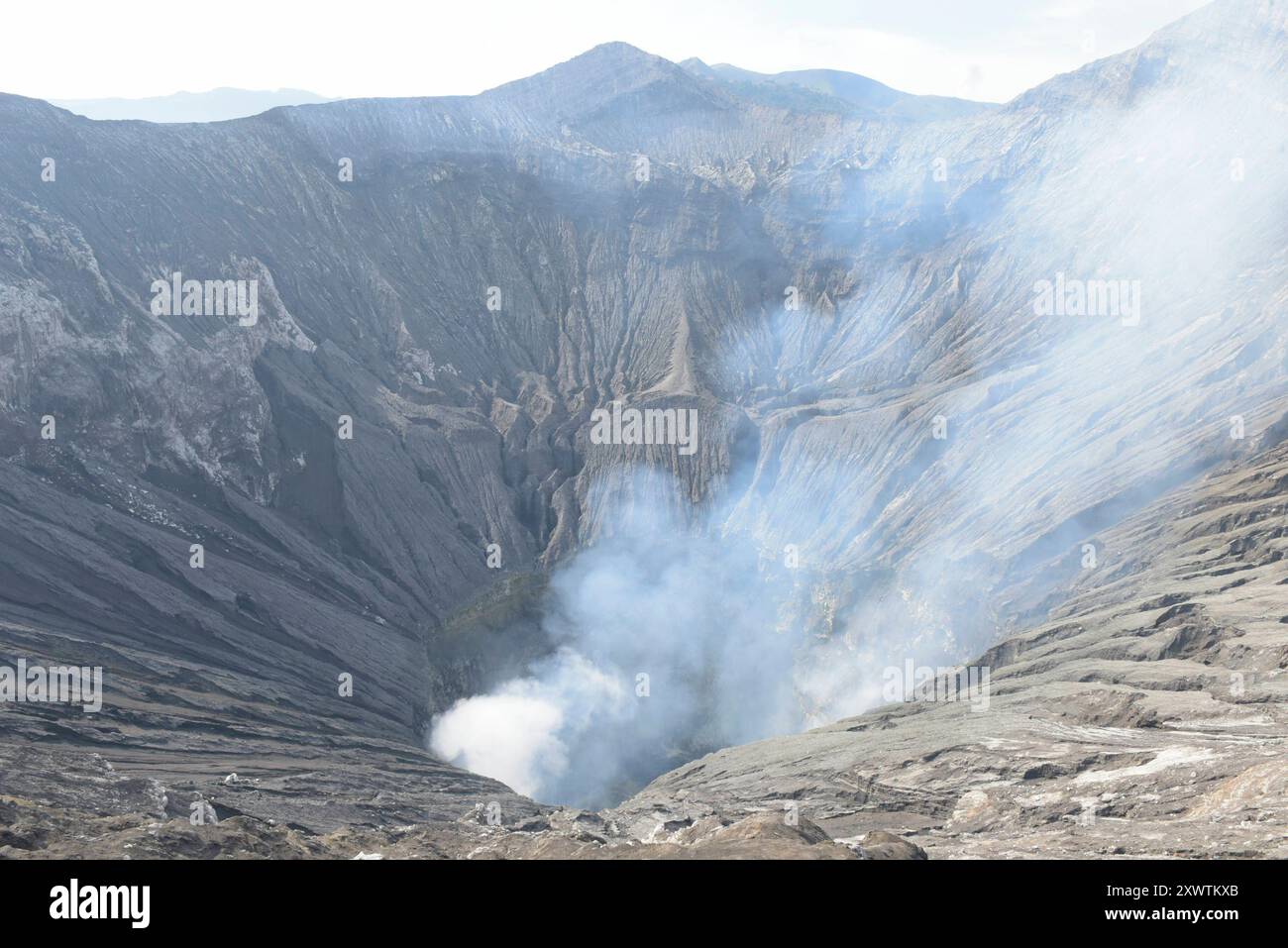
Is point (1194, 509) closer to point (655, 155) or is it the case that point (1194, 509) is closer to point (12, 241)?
point (12, 241)

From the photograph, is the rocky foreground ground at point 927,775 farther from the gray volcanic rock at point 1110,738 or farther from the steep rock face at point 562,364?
the steep rock face at point 562,364

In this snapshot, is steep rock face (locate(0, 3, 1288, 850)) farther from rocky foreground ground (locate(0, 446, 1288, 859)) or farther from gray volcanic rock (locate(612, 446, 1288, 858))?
gray volcanic rock (locate(612, 446, 1288, 858))

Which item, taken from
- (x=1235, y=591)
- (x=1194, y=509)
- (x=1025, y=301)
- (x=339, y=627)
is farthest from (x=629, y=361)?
(x=1235, y=591)

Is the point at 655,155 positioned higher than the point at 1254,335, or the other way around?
the point at 655,155

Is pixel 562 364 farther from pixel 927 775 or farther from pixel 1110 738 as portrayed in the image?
pixel 1110 738

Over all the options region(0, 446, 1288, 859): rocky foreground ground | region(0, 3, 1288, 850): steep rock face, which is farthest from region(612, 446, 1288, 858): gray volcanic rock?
region(0, 3, 1288, 850): steep rock face

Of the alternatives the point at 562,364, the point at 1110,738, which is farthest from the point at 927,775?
the point at 562,364

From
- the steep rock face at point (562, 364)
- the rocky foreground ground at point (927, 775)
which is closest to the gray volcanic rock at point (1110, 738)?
the rocky foreground ground at point (927, 775)

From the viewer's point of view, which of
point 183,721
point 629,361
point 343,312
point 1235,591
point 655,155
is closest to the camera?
point 183,721
